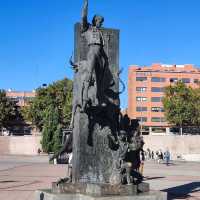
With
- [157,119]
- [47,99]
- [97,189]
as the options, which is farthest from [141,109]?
[97,189]

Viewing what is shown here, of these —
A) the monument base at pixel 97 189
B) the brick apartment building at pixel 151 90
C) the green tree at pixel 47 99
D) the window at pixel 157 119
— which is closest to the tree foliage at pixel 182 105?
the green tree at pixel 47 99

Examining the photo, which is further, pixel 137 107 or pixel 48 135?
pixel 137 107

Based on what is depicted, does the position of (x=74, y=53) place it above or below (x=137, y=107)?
below

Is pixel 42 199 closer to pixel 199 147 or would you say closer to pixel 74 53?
pixel 74 53

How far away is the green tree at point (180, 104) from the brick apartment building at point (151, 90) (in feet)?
81.2

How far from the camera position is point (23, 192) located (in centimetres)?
1814

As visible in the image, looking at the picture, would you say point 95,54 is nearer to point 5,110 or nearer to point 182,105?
point 182,105

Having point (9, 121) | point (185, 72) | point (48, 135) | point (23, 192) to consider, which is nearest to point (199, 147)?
point (48, 135)

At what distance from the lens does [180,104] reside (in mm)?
83312

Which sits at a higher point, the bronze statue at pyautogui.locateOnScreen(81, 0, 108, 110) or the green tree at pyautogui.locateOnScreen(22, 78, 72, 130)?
the green tree at pyautogui.locateOnScreen(22, 78, 72, 130)

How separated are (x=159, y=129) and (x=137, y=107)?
6884 millimetres

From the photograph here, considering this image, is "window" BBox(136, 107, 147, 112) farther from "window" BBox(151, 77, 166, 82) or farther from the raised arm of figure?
the raised arm of figure

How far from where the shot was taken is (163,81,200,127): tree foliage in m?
83.6

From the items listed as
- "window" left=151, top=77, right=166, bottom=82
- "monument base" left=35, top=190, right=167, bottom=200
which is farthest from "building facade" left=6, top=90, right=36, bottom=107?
"monument base" left=35, top=190, right=167, bottom=200
